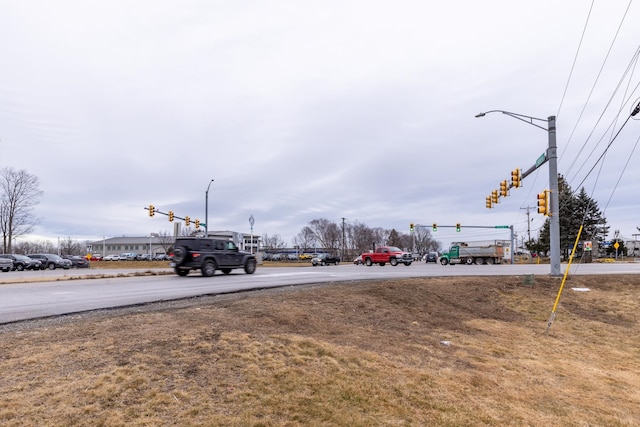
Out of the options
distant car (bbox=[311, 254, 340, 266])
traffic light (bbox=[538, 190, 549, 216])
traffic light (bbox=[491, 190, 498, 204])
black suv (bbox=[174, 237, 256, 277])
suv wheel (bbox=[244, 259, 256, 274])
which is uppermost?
traffic light (bbox=[491, 190, 498, 204])

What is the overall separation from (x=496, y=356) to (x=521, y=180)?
1935cm

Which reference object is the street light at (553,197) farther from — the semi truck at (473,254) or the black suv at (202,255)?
the semi truck at (473,254)

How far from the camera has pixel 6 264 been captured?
37.1m

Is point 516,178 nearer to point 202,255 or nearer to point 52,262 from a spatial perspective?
point 202,255

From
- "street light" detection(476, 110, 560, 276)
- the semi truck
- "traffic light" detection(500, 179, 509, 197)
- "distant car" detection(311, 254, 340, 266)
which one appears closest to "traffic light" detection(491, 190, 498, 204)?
"traffic light" detection(500, 179, 509, 197)

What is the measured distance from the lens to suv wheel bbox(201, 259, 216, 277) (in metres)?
20.5

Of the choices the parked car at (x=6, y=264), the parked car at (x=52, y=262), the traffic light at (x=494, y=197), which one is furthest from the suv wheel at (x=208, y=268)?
the parked car at (x=52, y=262)

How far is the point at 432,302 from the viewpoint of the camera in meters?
12.5

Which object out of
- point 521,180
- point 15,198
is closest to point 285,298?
point 521,180

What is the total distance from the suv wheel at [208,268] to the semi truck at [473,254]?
36187 mm

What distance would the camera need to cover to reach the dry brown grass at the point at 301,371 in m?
4.11

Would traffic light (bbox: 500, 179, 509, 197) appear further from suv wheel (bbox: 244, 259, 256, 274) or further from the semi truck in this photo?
the semi truck

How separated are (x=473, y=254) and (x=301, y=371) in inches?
1875

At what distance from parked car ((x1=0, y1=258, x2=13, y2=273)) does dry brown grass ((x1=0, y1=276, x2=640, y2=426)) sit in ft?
120
